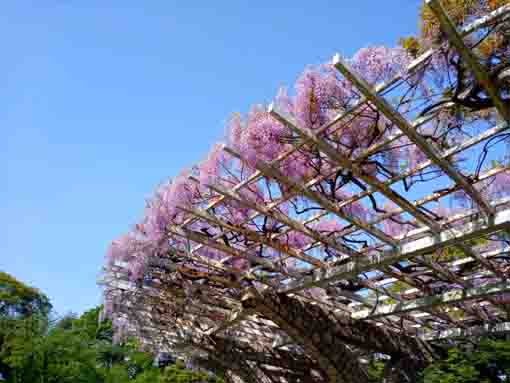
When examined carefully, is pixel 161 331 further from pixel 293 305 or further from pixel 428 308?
pixel 428 308

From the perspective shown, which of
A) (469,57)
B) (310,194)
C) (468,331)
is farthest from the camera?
(468,331)

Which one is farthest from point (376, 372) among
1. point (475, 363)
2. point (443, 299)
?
point (475, 363)

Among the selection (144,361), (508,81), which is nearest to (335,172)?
(508,81)

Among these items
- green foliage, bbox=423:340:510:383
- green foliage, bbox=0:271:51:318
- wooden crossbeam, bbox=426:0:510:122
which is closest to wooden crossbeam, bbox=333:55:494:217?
wooden crossbeam, bbox=426:0:510:122

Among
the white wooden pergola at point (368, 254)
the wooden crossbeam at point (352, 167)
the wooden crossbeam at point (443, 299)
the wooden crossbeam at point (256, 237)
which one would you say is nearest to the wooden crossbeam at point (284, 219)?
the white wooden pergola at point (368, 254)

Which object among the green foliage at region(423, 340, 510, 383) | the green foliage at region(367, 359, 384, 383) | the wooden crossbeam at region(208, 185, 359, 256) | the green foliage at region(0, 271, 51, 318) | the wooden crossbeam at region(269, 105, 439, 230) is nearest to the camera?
the wooden crossbeam at region(269, 105, 439, 230)

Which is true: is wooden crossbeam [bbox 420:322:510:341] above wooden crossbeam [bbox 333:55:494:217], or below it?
below

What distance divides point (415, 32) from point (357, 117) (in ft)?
2.12

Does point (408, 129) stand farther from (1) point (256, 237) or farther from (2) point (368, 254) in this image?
(1) point (256, 237)

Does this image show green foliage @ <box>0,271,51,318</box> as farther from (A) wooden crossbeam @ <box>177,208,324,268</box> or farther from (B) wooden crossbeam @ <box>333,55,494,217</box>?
(B) wooden crossbeam @ <box>333,55,494,217</box>

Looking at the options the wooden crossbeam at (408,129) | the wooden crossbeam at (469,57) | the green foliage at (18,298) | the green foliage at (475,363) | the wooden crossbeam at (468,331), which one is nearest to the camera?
the wooden crossbeam at (469,57)

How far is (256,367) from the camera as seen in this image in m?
9.54

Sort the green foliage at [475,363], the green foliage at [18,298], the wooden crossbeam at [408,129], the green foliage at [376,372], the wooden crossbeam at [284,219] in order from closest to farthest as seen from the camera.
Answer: the wooden crossbeam at [408,129], the wooden crossbeam at [284,219], the green foliage at [475,363], the green foliage at [376,372], the green foliage at [18,298]

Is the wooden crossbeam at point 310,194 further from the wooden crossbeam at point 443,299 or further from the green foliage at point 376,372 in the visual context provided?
the green foliage at point 376,372
